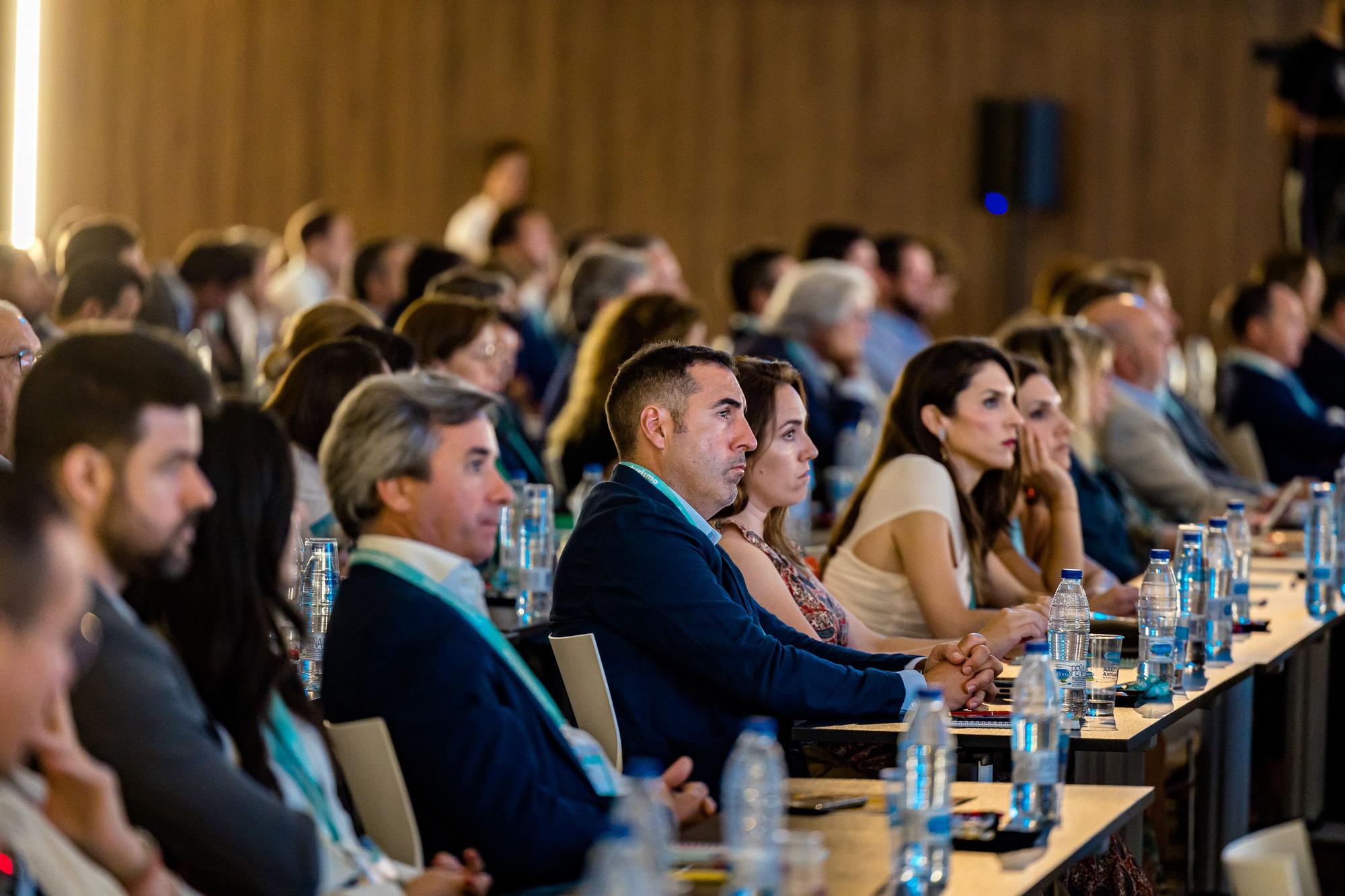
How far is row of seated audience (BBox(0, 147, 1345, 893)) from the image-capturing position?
2146 mm

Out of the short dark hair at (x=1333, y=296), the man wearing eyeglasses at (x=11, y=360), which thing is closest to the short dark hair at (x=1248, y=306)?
the short dark hair at (x=1333, y=296)

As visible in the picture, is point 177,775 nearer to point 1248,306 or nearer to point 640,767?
point 640,767

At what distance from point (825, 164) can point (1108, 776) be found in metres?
8.85

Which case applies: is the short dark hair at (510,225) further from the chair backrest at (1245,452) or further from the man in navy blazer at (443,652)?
the man in navy blazer at (443,652)

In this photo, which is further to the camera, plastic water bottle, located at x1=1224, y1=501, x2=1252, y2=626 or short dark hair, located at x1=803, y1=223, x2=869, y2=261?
short dark hair, located at x1=803, y1=223, x2=869, y2=261

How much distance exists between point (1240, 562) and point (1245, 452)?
3.19 metres

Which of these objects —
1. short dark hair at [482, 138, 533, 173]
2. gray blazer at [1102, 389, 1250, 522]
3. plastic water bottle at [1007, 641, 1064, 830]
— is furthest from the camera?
short dark hair at [482, 138, 533, 173]

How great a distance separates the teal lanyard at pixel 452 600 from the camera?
2.64 m

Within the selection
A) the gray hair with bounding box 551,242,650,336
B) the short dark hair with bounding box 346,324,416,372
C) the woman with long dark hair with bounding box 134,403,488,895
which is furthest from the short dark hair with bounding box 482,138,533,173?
the woman with long dark hair with bounding box 134,403,488,895

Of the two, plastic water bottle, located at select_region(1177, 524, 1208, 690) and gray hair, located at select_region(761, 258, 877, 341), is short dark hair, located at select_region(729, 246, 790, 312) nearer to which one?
gray hair, located at select_region(761, 258, 877, 341)

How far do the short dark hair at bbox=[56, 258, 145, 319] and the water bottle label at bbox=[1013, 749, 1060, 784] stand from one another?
4.01 meters

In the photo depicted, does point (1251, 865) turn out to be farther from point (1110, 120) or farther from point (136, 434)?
point (1110, 120)

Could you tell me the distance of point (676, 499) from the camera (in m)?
3.41

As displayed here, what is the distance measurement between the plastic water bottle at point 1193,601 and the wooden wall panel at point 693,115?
25.4ft
